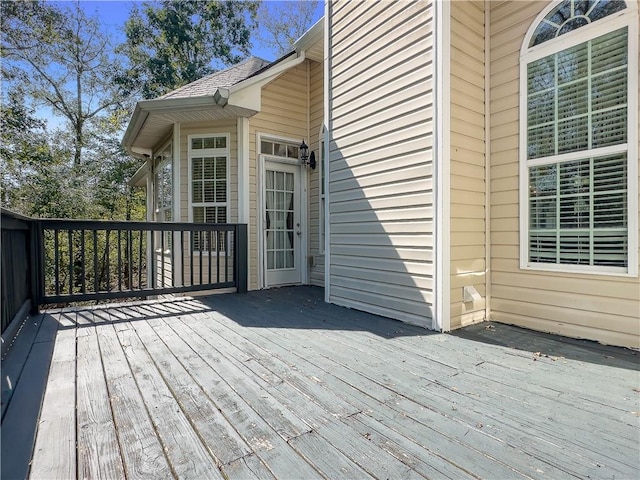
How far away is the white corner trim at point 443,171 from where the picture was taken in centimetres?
280

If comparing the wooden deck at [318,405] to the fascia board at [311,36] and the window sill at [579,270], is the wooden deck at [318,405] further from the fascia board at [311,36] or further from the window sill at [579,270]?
the fascia board at [311,36]

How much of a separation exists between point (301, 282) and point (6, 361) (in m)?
3.72

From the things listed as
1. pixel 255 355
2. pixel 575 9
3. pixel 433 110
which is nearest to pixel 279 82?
pixel 433 110

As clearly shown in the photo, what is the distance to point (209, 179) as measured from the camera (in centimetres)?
505

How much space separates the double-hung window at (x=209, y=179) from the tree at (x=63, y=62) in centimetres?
925

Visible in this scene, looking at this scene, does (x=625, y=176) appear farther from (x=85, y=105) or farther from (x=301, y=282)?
(x=85, y=105)

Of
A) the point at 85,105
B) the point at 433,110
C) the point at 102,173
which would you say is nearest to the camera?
the point at 433,110

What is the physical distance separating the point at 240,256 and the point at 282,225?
0.93 meters

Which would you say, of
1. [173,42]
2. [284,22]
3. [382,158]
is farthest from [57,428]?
[284,22]

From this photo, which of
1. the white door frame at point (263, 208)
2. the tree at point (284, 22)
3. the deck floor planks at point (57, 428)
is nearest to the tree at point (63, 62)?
the tree at point (284, 22)

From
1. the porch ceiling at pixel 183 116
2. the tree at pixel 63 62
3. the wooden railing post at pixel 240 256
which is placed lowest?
the wooden railing post at pixel 240 256

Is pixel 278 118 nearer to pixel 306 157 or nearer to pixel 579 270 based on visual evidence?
pixel 306 157

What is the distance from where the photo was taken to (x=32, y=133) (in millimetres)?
10227

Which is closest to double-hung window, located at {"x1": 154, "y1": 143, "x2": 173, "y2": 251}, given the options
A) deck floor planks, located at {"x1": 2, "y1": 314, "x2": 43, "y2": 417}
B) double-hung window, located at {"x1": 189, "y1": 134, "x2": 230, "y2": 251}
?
double-hung window, located at {"x1": 189, "y1": 134, "x2": 230, "y2": 251}
